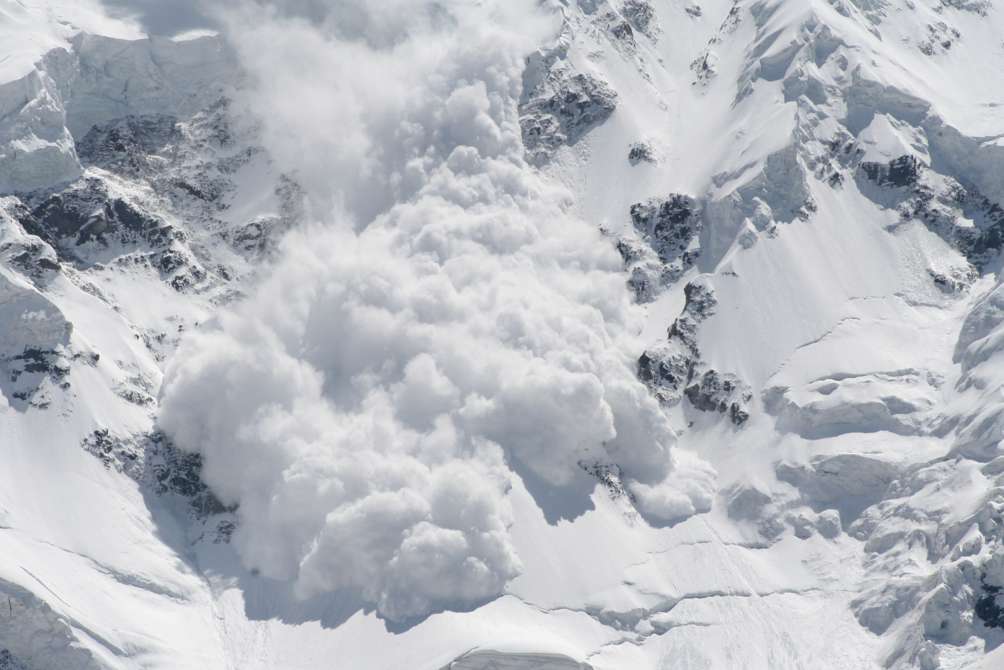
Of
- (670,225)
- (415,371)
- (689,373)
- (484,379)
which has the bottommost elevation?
(415,371)

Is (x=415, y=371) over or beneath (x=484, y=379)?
beneath

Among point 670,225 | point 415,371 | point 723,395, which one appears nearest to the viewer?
point 415,371

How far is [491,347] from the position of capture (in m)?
181

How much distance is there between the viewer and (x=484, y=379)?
178 m

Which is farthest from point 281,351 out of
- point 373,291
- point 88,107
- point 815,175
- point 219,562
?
point 815,175

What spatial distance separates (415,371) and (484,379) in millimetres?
6817

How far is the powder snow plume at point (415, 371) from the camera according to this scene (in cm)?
16625

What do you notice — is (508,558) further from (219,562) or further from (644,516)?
(219,562)

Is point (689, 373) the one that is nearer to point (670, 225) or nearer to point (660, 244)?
point (660, 244)

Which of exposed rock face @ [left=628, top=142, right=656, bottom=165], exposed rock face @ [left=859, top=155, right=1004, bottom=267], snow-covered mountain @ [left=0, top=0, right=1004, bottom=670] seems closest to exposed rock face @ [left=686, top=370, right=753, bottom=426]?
snow-covered mountain @ [left=0, top=0, right=1004, bottom=670]

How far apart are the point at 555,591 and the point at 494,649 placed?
40.4 feet

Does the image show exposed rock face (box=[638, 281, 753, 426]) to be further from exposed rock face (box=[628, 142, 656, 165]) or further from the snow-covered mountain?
exposed rock face (box=[628, 142, 656, 165])

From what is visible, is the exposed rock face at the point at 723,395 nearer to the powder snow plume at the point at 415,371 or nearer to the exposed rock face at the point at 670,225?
the powder snow plume at the point at 415,371

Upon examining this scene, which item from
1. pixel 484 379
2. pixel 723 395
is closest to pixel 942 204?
pixel 723 395
